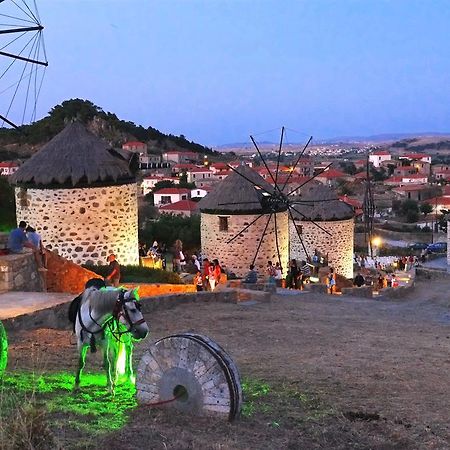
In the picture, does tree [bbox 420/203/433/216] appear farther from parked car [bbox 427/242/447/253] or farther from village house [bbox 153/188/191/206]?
village house [bbox 153/188/191/206]

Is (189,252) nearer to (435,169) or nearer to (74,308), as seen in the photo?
(74,308)

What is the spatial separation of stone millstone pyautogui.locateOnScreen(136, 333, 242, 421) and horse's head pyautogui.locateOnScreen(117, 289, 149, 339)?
0.87 feet

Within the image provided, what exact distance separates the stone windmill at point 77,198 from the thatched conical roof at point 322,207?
34.0 feet

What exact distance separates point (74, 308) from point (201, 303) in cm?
564

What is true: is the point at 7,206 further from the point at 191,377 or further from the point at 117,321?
the point at 191,377

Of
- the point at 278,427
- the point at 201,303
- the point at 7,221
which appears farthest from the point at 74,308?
the point at 7,221

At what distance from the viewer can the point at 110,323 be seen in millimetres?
5238

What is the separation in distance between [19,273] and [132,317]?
4910mm

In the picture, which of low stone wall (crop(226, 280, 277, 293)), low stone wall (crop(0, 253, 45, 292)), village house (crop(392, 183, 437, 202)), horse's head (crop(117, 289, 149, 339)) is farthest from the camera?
village house (crop(392, 183, 437, 202))

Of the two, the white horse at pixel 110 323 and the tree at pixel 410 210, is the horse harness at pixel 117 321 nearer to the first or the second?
the white horse at pixel 110 323

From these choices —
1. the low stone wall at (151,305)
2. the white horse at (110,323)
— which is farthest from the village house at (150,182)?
the white horse at (110,323)

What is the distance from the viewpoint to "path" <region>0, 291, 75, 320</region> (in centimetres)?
771

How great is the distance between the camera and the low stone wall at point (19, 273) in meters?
9.14

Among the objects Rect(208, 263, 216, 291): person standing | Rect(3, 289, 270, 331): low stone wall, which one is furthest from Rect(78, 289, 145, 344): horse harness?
Rect(208, 263, 216, 291): person standing
